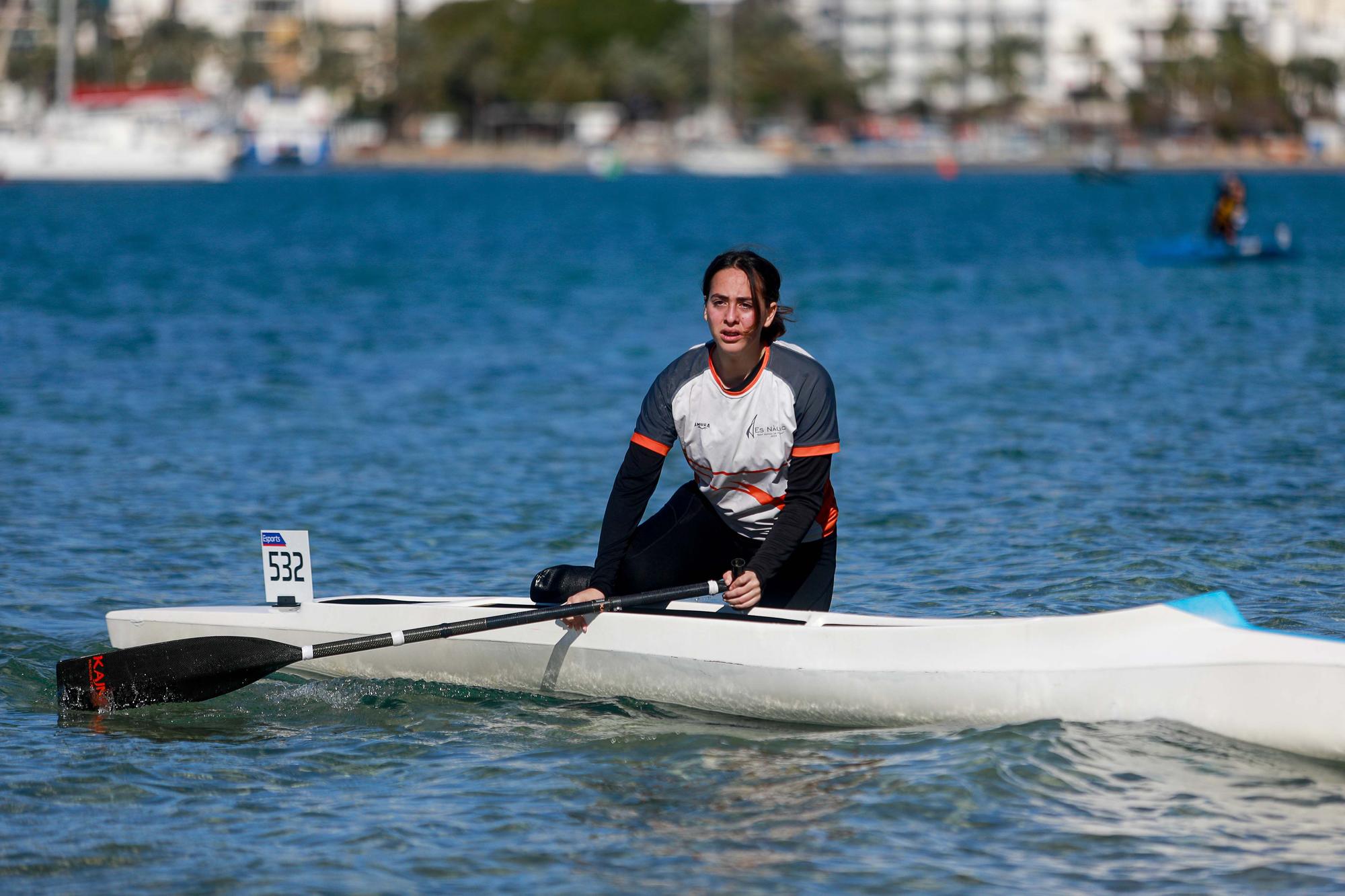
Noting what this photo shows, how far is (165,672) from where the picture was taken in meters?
7.19

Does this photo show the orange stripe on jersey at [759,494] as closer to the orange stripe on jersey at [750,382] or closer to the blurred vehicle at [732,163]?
the orange stripe on jersey at [750,382]

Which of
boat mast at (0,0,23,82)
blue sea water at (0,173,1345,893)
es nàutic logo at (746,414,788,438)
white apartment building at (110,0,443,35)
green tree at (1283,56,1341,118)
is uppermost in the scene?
white apartment building at (110,0,443,35)

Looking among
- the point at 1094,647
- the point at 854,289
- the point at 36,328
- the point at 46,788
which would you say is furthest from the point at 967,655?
the point at 854,289

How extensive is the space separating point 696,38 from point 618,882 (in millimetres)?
149123

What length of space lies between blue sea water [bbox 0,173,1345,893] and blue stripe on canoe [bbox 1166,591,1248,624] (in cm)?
49

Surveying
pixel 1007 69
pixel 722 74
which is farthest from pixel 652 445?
pixel 1007 69

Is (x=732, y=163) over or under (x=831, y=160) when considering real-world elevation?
under

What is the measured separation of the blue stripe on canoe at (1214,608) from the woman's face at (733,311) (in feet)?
6.28

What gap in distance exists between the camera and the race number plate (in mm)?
7312

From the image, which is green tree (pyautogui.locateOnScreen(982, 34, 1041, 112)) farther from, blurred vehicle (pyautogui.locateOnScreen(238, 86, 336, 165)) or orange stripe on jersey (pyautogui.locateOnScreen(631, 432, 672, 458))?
orange stripe on jersey (pyautogui.locateOnScreen(631, 432, 672, 458))

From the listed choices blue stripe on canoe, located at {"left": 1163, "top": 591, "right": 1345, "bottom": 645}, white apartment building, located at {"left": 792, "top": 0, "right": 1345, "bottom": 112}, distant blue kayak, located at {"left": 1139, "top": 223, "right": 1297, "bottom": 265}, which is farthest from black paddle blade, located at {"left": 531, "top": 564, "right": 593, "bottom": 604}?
white apartment building, located at {"left": 792, "top": 0, "right": 1345, "bottom": 112}

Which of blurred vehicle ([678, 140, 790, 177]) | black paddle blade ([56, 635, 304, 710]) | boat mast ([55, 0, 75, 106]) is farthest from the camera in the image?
blurred vehicle ([678, 140, 790, 177])

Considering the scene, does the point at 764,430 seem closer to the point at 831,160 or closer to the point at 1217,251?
the point at 1217,251

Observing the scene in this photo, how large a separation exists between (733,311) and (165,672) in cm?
300
